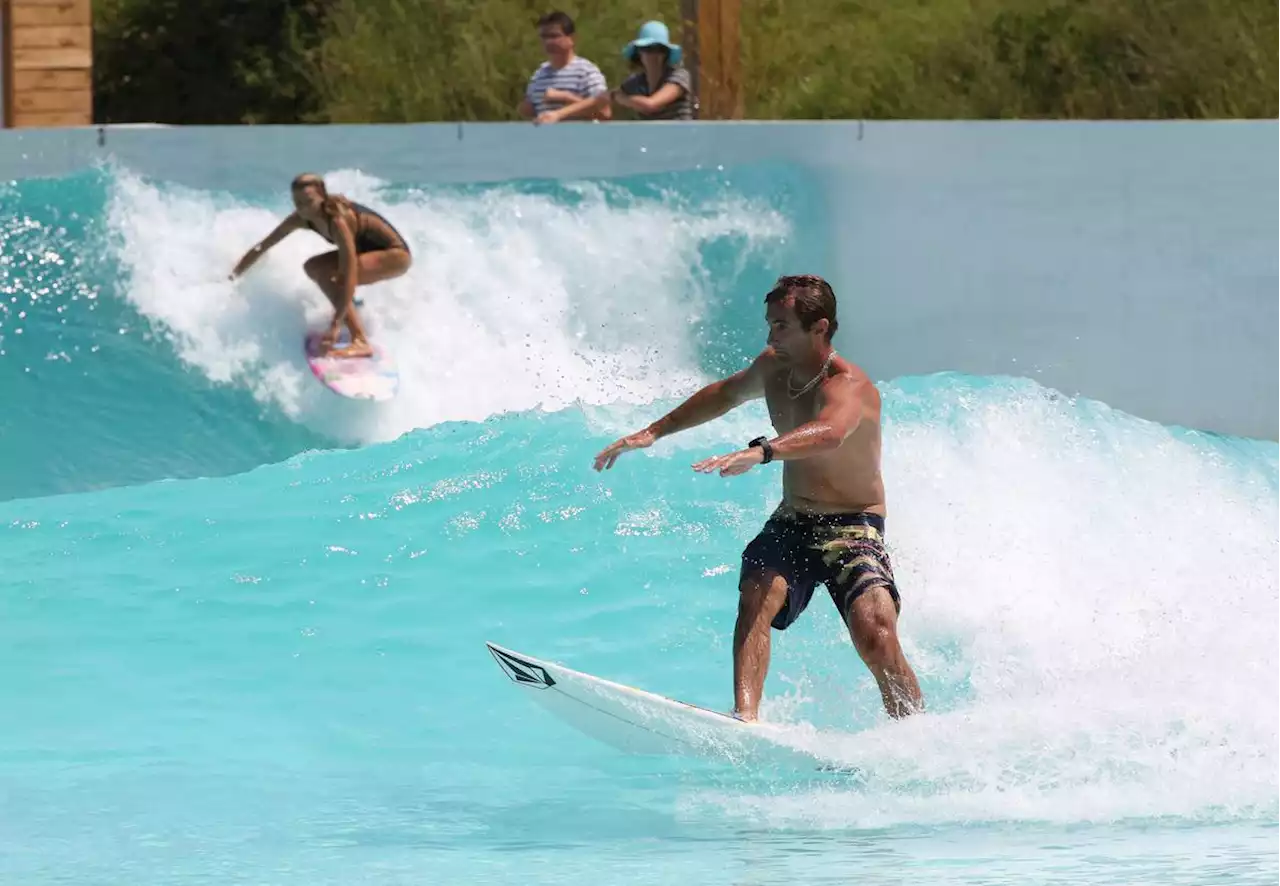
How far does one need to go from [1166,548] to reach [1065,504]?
52cm

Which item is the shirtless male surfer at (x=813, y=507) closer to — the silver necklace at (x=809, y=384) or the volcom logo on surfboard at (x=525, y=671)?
the silver necklace at (x=809, y=384)

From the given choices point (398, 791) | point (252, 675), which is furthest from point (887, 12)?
point (398, 791)

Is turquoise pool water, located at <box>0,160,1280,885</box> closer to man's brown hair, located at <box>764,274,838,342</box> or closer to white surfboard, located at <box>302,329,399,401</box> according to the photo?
white surfboard, located at <box>302,329,399,401</box>

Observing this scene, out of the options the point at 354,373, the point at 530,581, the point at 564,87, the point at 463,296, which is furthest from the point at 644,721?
the point at 564,87

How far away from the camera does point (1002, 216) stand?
1300cm

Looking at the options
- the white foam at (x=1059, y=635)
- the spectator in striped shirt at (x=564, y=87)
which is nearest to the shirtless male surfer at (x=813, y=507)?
the white foam at (x=1059, y=635)

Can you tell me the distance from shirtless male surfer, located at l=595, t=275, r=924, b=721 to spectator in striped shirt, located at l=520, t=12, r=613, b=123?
6582 millimetres

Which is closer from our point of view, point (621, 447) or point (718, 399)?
point (621, 447)

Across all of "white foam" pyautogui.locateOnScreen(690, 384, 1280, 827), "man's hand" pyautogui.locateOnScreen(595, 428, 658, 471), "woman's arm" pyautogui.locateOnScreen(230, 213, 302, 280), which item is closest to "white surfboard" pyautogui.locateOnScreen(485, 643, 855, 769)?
"white foam" pyautogui.locateOnScreen(690, 384, 1280, 827)

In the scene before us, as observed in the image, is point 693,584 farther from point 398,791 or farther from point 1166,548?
point 398,791

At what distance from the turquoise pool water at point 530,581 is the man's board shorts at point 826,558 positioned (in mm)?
439

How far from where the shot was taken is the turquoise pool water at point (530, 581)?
656 centimetres

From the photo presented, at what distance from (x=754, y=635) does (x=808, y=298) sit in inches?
38.6

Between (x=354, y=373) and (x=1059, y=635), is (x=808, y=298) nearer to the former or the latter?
(x=1059, y=635)
